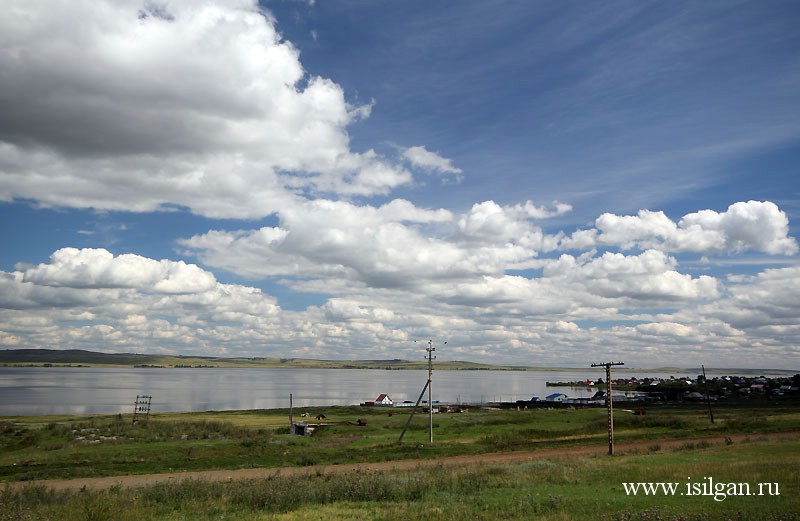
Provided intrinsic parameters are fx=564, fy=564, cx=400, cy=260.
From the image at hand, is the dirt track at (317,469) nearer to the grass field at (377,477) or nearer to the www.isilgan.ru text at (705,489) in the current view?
the grass field at (377,477)

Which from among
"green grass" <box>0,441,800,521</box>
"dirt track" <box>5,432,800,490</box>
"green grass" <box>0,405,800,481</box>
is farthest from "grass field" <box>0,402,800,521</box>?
"dirt track" <box>5,432,800,490</box>

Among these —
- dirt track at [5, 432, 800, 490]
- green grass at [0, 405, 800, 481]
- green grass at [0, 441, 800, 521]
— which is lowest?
green grass at [0, 405, 800, 481]

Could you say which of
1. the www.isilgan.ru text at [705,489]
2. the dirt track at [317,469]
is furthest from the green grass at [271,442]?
the www.isilgan.ru text at [705,489]

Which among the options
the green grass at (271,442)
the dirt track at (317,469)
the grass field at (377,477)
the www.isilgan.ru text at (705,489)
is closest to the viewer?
the grass field at (377,477)

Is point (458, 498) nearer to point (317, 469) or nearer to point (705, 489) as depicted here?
point (705, 489)

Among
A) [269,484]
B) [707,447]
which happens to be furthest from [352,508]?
[707,447]

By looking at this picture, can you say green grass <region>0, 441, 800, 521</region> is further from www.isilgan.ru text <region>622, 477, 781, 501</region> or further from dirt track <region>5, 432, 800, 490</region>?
dirt track <region>5, 432, 800, 490</region>

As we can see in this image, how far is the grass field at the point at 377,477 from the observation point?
19.0m

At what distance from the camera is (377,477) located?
27.4m

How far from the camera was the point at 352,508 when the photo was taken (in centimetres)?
2055

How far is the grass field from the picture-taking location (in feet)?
62.3

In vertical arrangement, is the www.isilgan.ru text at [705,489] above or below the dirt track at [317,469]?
above

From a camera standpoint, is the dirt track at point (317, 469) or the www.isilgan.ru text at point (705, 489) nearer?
the www.isilgan.ru text at point (705, 489)

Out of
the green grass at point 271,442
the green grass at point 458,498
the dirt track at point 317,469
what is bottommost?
the green grass at point 271,442
